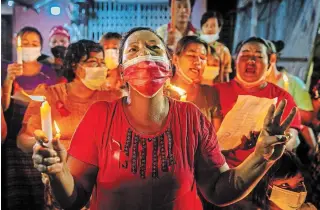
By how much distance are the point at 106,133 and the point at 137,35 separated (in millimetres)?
407

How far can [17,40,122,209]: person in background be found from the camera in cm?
189

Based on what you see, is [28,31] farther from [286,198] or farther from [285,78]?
[286,198]

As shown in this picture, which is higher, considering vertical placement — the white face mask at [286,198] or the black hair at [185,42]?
the black hair at [185,42]

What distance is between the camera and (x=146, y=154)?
170 cm

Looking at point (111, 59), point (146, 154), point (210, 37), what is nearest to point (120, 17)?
point (111, 59)

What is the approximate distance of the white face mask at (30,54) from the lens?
1976 mm

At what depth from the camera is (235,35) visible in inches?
77.0

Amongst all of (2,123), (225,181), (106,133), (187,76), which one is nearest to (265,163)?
(225,181)

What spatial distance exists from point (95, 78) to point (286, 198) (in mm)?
1002

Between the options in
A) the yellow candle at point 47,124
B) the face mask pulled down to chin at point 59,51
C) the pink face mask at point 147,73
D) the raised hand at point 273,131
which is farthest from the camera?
the face mask pulled down to chin at point 59,51

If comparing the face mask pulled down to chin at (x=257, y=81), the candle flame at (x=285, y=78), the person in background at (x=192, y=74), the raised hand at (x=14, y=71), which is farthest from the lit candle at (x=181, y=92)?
the raised hand at (x=14, y=71)

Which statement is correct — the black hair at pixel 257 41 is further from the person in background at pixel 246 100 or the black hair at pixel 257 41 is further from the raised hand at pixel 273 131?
the raised hand at pixel 273 131

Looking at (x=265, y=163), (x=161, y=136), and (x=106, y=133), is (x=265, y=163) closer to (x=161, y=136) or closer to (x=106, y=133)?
(x=161, y=136)

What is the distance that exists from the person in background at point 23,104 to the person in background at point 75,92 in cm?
6
